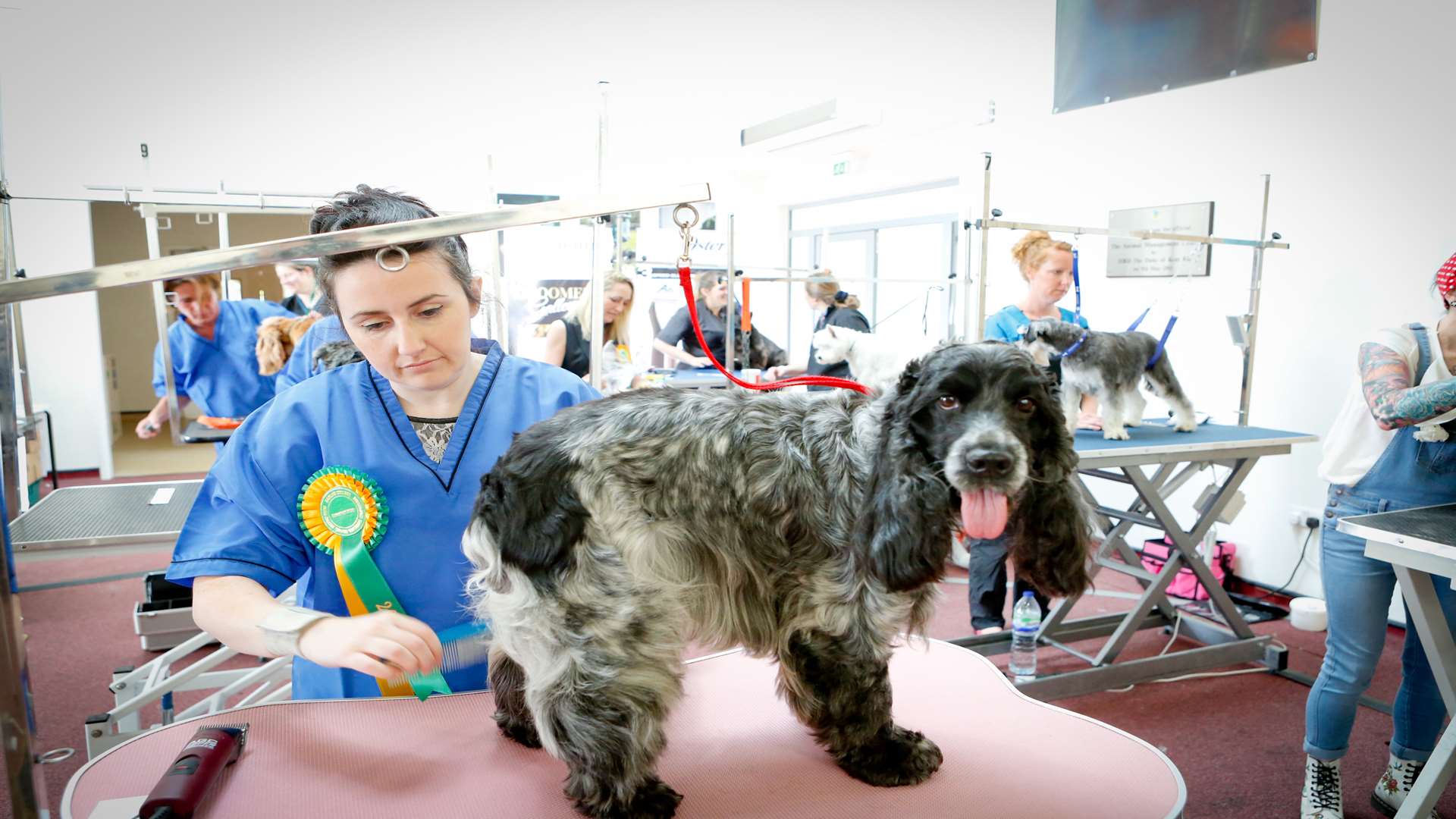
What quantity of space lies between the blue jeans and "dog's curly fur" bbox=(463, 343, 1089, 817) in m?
2.08

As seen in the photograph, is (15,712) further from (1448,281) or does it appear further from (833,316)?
(833,316)

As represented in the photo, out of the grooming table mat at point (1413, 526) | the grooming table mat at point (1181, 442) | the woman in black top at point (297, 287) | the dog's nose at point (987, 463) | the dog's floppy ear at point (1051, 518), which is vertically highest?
the woman in black top at point (297, 287)

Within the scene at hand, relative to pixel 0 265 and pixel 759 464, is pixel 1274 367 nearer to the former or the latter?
pixel 759 464

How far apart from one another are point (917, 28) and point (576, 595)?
12.7ft

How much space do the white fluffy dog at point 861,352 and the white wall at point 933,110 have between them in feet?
5.36

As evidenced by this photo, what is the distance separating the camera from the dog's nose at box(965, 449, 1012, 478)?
118cm

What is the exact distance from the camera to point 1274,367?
5270 mm

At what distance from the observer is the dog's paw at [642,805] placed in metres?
1.31

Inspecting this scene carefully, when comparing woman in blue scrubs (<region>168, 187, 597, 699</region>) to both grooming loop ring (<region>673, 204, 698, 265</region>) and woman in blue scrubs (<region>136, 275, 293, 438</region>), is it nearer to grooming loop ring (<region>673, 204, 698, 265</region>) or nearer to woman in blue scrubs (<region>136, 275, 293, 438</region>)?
grooming loop ring (<region>673, 204, 698, 265</region>)

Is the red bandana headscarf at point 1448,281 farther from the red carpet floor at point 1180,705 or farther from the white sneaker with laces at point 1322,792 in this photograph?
the red carpet floor at point 1180,705

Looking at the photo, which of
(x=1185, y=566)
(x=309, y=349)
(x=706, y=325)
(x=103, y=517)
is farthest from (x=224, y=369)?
(x=1185, y=566)

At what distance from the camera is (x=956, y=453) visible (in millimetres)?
1196

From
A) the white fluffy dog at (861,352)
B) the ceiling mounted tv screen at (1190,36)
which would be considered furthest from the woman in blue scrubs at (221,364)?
the ceiling mounted tv screen at (1190,36)

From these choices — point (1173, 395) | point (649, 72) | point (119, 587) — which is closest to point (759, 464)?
point (1173, 395)
